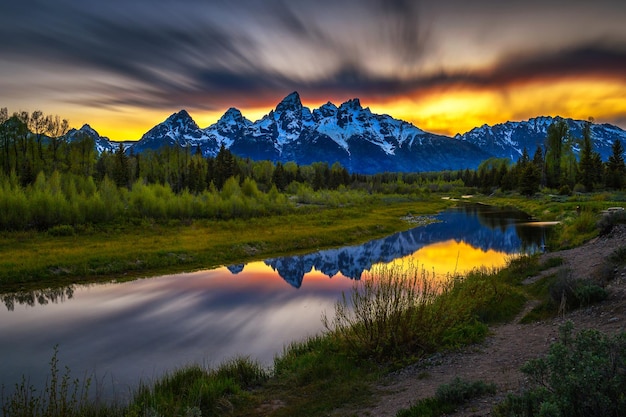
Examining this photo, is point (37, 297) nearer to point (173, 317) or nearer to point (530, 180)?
point (173, 317)

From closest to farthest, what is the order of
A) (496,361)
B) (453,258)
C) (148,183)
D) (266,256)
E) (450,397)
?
(450,397)
(496,361)
(453,258)
(266,256)
(148,183)

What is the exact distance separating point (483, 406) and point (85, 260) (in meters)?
28.9

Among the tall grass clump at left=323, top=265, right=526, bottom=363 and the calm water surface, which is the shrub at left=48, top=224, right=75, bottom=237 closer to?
the calm water surface

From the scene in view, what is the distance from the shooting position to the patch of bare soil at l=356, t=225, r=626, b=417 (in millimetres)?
7473

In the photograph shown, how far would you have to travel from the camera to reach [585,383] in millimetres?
4383

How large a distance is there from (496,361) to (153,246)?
101 feet

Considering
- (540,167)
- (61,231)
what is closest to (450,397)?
(61,231)

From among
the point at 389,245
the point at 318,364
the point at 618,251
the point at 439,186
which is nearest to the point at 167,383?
the point at 318,364

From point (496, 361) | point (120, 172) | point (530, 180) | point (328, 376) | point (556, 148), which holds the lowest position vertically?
point (328, 376)

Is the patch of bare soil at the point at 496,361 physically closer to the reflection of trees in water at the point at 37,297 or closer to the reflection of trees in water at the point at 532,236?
the reflection of trees in water at the point at 532,236

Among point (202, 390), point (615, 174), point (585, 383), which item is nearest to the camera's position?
point (585, 383)

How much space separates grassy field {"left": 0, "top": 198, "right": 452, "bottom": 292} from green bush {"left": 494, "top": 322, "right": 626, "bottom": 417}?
26.7 m

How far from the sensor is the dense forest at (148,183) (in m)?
40.3

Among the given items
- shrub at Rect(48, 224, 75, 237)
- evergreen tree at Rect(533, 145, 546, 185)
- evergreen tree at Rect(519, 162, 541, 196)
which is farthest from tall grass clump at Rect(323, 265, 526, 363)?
evergreen tree at Rect(533, 145, 546, 185)
